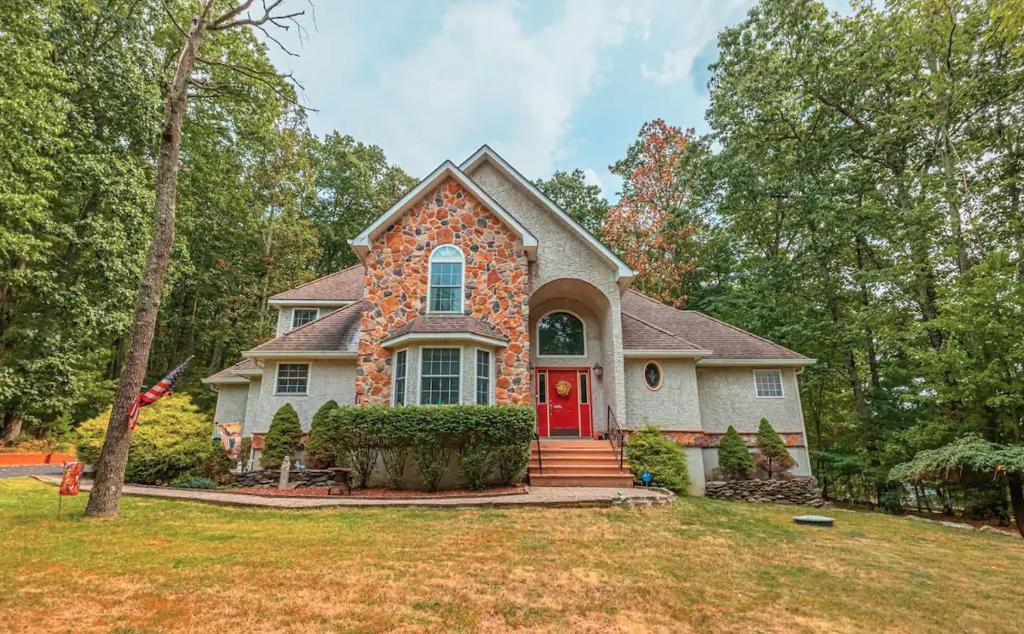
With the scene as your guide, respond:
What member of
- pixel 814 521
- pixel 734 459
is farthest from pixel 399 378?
pixel 814 521

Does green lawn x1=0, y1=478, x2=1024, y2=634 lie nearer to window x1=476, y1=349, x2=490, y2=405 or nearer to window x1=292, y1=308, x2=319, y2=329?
window x1=476, y1=349, x2=490, y2=405

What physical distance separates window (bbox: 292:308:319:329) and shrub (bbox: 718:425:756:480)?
1400cm

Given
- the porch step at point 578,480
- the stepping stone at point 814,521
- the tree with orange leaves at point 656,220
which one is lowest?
the stepping stone at point 814,521

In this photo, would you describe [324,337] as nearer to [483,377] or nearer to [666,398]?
[483,377]

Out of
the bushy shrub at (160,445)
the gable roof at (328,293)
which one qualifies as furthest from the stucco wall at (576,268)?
the bushy shrub at (160,445)

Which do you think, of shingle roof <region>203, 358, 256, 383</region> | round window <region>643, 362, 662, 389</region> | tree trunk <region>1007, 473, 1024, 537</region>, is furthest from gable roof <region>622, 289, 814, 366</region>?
shingle roof <region>203, 358, 256, 383</region>

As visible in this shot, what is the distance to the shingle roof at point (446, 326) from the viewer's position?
10.9 meters

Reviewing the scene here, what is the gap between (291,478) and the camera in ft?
36.2

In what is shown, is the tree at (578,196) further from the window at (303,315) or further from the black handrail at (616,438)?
the black handrail at (616,438)

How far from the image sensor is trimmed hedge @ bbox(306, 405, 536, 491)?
967 cm

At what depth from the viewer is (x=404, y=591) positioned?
13.4 ft

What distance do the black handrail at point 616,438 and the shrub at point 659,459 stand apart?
0.73ft

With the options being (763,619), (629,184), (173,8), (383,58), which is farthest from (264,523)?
(629,184)

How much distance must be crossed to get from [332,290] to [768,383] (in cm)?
1508
